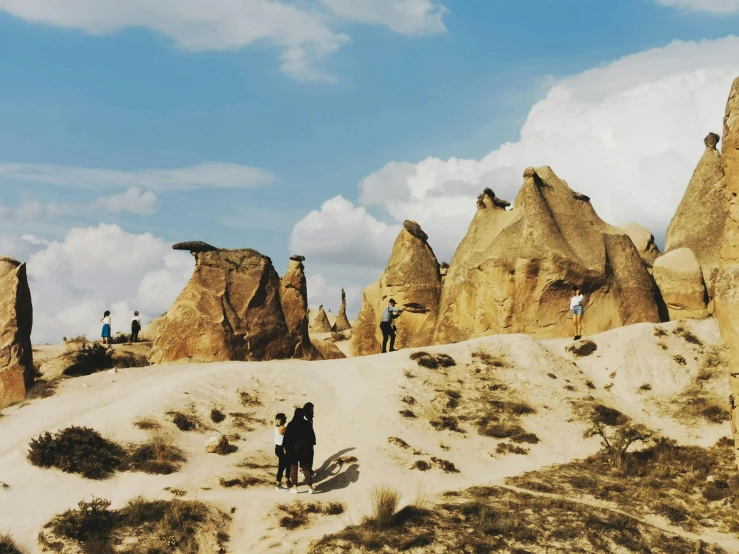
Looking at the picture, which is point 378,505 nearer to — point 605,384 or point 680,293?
point 605,384

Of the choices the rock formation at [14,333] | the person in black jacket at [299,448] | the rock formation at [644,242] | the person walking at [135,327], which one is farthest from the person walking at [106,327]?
the rock formation at [644,242]

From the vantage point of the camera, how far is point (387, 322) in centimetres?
2542

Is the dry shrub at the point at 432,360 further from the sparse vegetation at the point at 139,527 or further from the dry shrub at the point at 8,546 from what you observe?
the dry shrub at the point at 8,546

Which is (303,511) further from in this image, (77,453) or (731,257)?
(731,257)

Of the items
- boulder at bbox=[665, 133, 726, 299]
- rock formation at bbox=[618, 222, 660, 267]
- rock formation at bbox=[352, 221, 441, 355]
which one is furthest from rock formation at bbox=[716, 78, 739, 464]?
rock formation at bbox=[618, 222, 660, 267]

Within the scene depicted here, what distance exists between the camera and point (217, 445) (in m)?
17.1

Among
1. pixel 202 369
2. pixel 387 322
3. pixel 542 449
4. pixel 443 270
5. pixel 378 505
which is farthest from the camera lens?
pixel 443 270

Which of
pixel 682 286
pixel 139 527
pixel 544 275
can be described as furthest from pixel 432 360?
pixel 682 286

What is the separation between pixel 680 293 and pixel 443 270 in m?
A: 10.3

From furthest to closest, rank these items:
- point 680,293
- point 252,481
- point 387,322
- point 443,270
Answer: point 443,270
point 680,293
point 387,322
point 252,481

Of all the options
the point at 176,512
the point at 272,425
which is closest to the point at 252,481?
the point at 176,512

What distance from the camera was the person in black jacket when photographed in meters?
15.1

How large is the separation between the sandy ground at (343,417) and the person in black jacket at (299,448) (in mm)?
389

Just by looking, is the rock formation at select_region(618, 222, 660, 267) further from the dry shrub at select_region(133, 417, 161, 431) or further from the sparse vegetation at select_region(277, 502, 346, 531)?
the sparse vegetation at select_region(277, 502, 346, 531)
